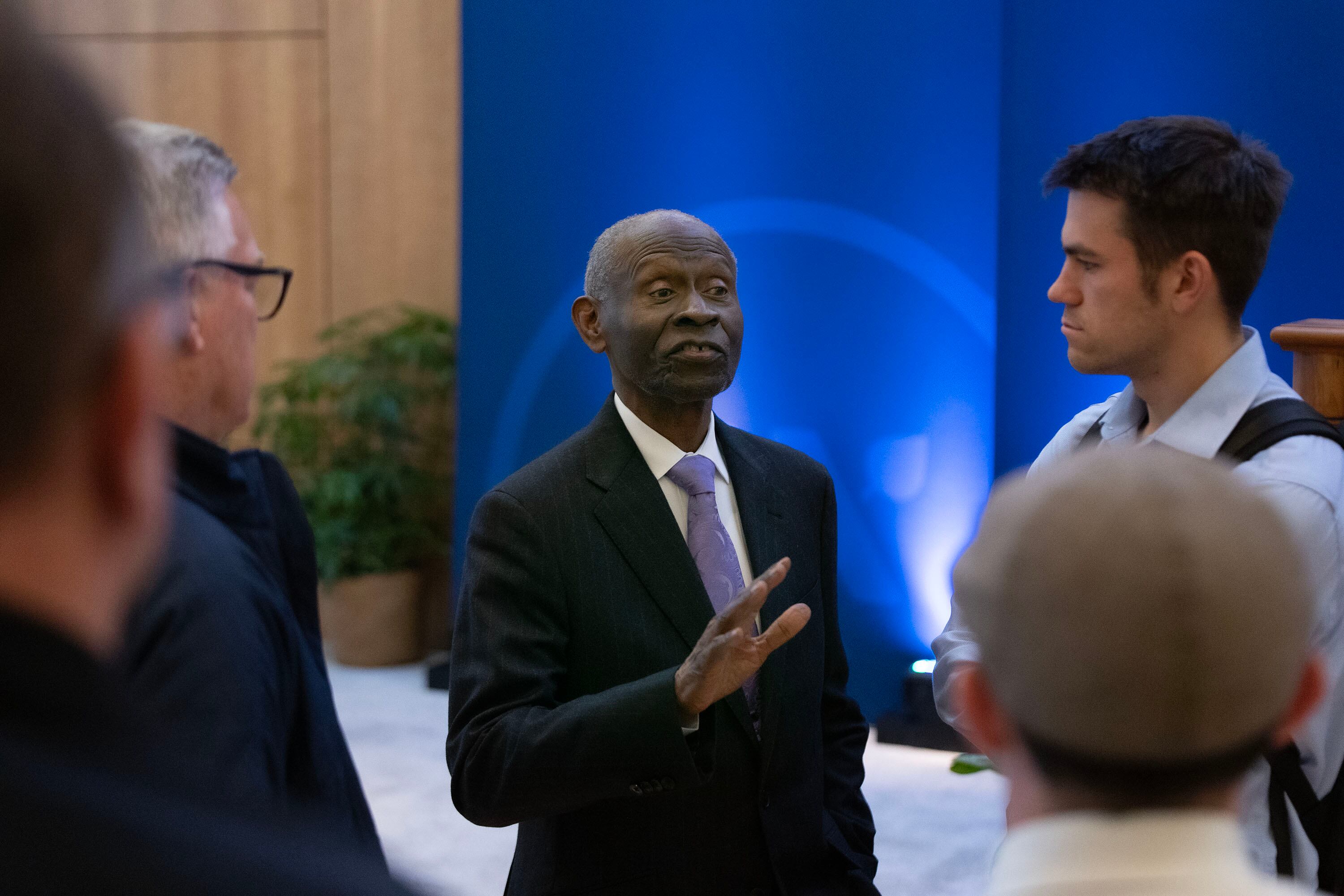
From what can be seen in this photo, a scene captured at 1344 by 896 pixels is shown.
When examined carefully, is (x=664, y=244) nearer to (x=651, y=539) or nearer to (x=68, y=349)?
(x=651, y=539)

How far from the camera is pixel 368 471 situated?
6.23 metres

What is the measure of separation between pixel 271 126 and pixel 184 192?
5.79 m

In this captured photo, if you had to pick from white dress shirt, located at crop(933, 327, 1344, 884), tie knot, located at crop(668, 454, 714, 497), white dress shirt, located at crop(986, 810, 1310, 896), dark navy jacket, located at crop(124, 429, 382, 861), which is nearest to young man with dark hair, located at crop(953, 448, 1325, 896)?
white dress shirt, located at crop(986, 810, 1310, 896)

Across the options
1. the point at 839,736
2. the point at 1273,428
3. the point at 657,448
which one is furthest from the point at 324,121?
the point at 1273,428

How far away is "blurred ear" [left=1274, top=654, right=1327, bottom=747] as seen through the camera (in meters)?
0.80

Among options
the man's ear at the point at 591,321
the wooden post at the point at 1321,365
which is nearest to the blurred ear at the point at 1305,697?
the wooden post at the point at 1321,365

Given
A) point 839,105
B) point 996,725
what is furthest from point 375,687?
point 996,725

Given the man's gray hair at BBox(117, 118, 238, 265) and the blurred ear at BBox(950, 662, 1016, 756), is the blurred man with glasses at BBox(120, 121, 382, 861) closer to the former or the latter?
the man's gray hair at BBox(117, 118, 238, 265)

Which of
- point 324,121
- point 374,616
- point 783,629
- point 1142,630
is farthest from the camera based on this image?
point 324,121

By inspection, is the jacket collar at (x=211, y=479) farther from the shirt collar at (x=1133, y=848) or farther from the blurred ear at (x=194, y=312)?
the shirt collar at (x=1133, y=848)

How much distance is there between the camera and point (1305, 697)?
82cm

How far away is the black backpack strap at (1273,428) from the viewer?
170 cm

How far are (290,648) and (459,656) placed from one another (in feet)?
2.00

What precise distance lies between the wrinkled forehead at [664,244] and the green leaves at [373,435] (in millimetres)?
4262
